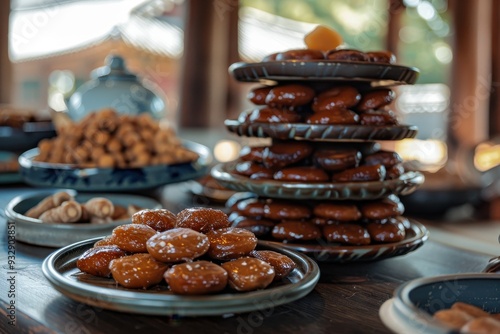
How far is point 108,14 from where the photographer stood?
251 inches

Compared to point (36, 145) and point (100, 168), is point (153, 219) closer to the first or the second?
point (100, 168)

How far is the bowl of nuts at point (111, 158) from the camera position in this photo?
178 centimetres

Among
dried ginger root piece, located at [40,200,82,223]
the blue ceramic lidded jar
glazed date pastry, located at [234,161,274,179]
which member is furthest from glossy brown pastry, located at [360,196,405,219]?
the blue ceramic lidded jar

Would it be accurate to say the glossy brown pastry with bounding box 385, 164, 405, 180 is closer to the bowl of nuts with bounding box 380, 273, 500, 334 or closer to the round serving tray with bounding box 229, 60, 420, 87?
the round serving tray with bounding box 229, 60, 420, 87

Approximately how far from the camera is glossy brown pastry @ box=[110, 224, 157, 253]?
3.06 feet

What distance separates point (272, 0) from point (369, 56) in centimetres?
697

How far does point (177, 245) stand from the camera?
861mm

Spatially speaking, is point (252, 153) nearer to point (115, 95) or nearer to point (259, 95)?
point (259, 95)

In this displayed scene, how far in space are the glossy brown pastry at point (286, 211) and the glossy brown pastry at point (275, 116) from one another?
0.58ft

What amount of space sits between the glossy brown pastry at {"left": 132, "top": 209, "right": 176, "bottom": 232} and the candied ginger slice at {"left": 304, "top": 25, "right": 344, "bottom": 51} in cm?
55

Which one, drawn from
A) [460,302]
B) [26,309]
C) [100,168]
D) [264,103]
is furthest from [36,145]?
[460,302]

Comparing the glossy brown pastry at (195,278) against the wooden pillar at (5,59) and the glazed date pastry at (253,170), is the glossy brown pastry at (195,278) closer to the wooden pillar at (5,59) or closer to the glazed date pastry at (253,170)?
the glazed date pastry at (253,170)

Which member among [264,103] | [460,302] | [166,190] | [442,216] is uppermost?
[264,103]

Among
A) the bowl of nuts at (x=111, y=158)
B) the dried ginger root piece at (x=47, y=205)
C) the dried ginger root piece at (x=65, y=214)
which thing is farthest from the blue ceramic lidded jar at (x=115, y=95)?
the dried ginger root piece at (x=65, y=214)
